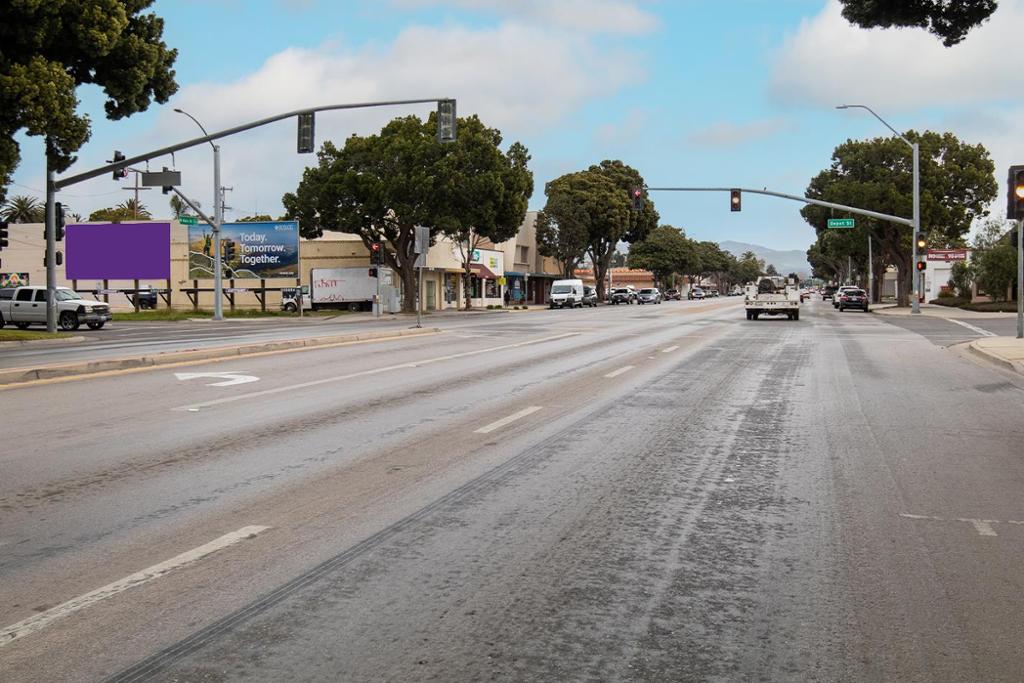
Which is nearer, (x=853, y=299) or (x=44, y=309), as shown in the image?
(x=44, y=309)

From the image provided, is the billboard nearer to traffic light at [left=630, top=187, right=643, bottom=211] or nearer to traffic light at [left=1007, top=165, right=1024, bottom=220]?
traffic light at [left=630, top=187, right=643, bottom=211]

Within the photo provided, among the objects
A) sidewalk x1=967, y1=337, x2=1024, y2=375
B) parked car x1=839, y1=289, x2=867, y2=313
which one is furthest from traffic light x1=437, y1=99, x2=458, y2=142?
parked car x1=839, y1=289, x2=867, y2=313

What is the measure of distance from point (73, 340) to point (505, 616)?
27816 mm

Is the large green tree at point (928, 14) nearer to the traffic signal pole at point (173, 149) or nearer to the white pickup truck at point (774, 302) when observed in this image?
the traffic signal pole at point (173, 149)

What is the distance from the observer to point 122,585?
455cm

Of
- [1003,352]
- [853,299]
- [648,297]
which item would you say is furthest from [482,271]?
[1003,352]

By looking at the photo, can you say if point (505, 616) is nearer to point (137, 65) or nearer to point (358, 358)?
point (358, 358)

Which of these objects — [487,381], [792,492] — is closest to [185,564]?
[792,492]

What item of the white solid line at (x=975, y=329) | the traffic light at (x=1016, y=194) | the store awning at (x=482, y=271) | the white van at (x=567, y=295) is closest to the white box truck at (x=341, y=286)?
the store awning at (x=482, y=271)

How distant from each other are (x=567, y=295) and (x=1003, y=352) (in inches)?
2154

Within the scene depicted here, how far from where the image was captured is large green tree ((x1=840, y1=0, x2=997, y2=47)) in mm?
13977

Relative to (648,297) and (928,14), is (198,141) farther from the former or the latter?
(648,297)

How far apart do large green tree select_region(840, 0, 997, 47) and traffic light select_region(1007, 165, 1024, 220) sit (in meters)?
8.76

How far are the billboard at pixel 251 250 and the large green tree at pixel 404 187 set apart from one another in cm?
175
